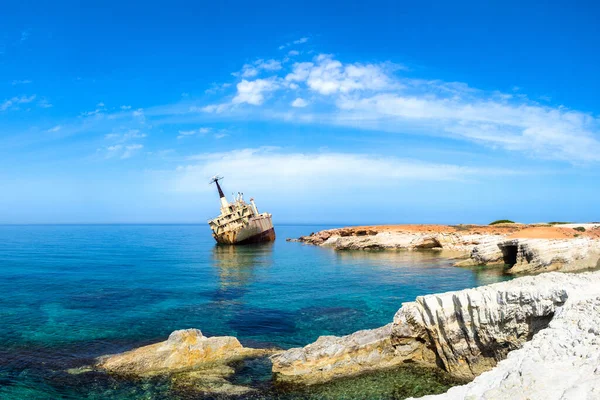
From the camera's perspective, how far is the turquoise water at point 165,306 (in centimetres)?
1572

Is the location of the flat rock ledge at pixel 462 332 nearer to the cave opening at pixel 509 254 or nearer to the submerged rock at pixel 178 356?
the submerged rock at pixel 178 356

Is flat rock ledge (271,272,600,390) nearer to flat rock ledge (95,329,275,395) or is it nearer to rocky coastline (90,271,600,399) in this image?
rocky coastline (90,271,600,399)

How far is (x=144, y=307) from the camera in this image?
1089 inches

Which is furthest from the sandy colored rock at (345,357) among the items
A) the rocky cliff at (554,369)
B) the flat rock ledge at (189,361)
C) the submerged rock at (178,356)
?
the rocky cliff at (554,369)

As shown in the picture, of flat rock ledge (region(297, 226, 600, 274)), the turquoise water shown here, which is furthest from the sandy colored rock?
flat rock ledge (region(297, 226, 600, 274))

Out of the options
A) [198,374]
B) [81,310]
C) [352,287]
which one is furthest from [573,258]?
[81,310]

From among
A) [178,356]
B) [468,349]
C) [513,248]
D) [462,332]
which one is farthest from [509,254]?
[178,356]

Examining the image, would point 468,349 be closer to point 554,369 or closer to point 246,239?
point 554,369

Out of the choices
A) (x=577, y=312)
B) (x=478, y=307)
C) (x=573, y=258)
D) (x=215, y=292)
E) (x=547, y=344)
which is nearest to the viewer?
(x=547, y=344)

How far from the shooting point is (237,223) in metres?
78.5

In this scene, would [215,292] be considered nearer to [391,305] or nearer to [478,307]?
[391,305]

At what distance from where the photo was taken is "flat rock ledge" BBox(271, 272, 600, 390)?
38.1ft

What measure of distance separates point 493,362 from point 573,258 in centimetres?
2890

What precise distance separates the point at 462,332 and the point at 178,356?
10856 mm
